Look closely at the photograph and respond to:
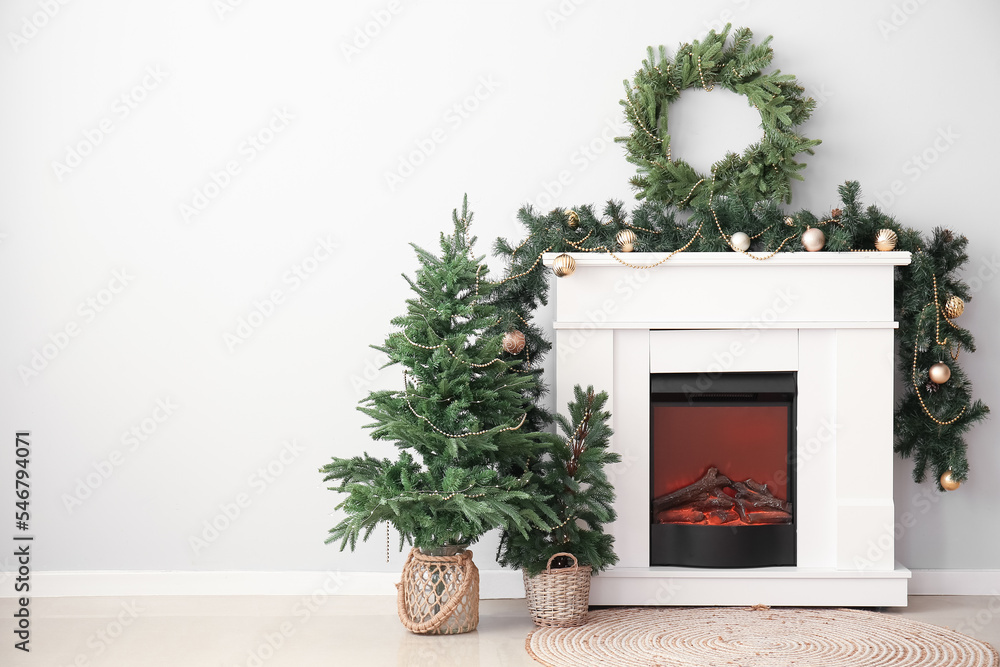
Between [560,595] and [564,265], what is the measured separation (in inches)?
46.3

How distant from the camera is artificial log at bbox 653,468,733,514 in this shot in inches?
122

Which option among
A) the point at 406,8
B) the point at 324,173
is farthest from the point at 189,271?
the point at 406,8

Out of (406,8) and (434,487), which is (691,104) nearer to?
(406,8)

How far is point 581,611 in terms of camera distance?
280 centimetres

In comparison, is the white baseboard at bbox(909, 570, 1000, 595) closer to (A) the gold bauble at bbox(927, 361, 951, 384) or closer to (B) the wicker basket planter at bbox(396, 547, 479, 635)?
(A) the gold bauble at bbox(927, 361, 951, 384)

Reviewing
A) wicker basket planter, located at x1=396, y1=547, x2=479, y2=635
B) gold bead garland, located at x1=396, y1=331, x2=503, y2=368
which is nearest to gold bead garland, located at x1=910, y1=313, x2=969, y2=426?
gold bead garland, located at x1=396, y1=331, x2=503, y2=368

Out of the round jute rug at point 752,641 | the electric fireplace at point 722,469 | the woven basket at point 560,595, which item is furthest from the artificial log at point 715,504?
the woven basket at point 560,595

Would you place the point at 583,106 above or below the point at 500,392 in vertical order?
above

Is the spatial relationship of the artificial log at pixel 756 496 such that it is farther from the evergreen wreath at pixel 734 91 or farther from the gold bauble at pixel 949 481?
the evergreen wreath at pixel 734 91

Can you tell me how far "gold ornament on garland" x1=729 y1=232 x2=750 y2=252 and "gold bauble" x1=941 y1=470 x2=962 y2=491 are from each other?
1202 millimetres

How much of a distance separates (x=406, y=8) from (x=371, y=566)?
7.57ft

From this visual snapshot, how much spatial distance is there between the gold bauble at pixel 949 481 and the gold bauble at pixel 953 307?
2.01 feet

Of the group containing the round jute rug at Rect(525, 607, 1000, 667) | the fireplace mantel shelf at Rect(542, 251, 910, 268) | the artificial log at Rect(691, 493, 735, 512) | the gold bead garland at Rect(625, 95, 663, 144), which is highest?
the gold bead garland at Rect(625, 95, 663, 144)

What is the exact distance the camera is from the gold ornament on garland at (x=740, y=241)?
297 centimetres
